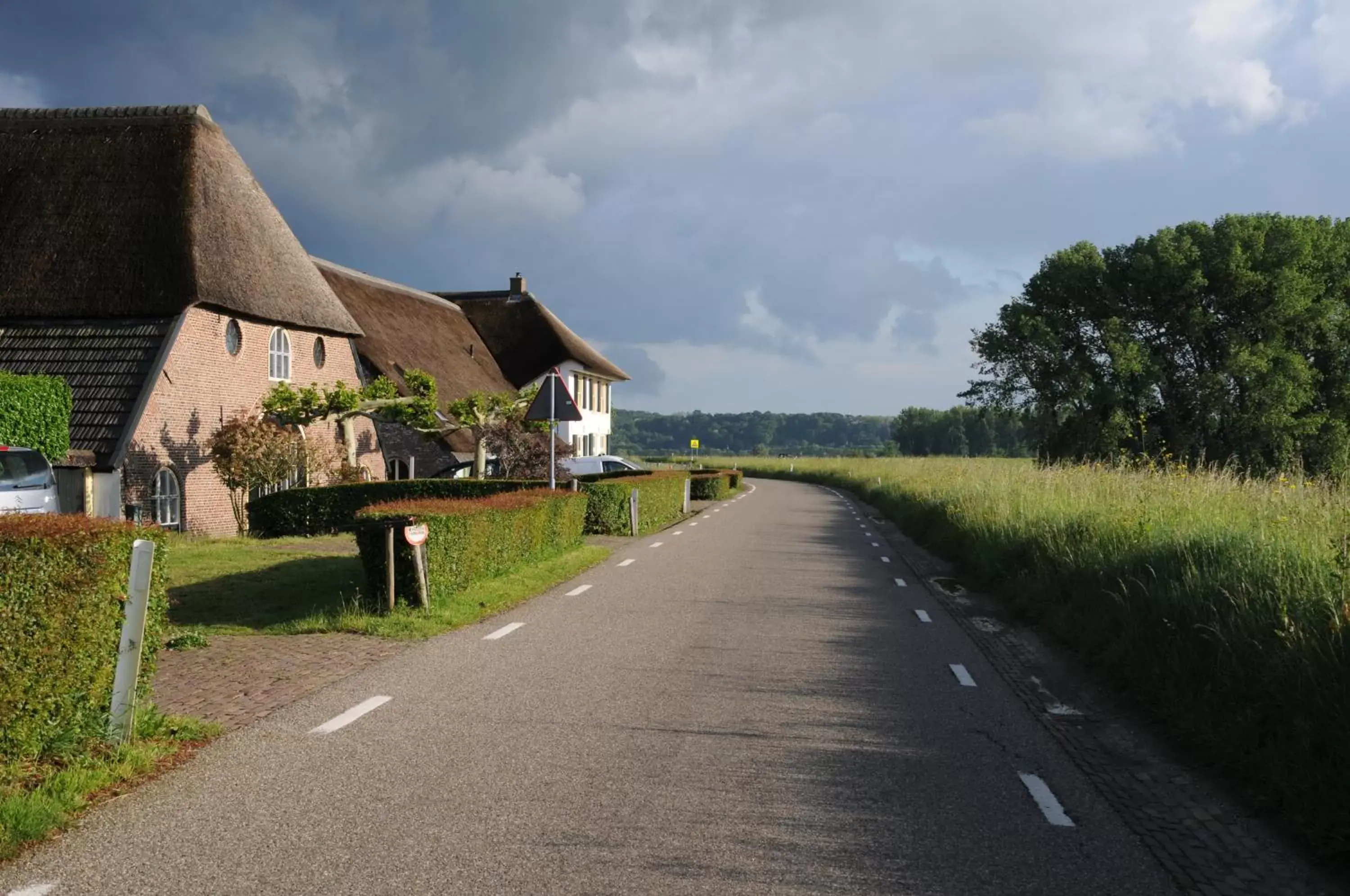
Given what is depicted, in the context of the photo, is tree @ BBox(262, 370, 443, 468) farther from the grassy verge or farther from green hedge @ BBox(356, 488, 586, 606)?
the grassy verge

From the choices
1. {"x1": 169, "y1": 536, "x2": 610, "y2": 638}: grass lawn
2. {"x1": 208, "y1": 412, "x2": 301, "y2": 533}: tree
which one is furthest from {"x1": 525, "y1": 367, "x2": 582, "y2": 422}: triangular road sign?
{"x1": 208, "y1": 412, "x2": 301, "y2": 533}: tree

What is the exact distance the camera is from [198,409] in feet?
75.0

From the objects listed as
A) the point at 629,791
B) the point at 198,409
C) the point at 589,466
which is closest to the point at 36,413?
the point at 198,409

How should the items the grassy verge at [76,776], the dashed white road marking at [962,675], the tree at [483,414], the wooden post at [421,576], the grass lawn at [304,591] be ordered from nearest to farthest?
the grassy verge at [76,776] < the dashed white road marking at [962,675] < the grass lawn at [304,591] < the wooden post at [421,576] < the tree at [483,414]

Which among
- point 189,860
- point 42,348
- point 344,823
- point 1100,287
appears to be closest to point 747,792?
point 344,823

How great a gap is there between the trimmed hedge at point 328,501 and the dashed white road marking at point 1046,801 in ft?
56.9

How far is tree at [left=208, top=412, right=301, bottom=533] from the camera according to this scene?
22.3 m

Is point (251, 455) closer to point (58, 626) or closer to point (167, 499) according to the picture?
point (167, 499)

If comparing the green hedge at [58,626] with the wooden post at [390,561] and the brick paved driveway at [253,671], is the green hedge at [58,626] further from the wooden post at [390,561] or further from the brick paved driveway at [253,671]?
the wooden post at [390,561]

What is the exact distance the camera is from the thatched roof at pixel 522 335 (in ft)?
163

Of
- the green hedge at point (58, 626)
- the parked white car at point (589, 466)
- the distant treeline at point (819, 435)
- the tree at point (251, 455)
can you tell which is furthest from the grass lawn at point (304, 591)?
the distant treeline at point (819, 435)

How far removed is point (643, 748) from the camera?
580 cm

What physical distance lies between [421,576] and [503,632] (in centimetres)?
133

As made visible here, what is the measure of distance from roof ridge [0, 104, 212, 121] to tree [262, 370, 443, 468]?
23.9 feet
